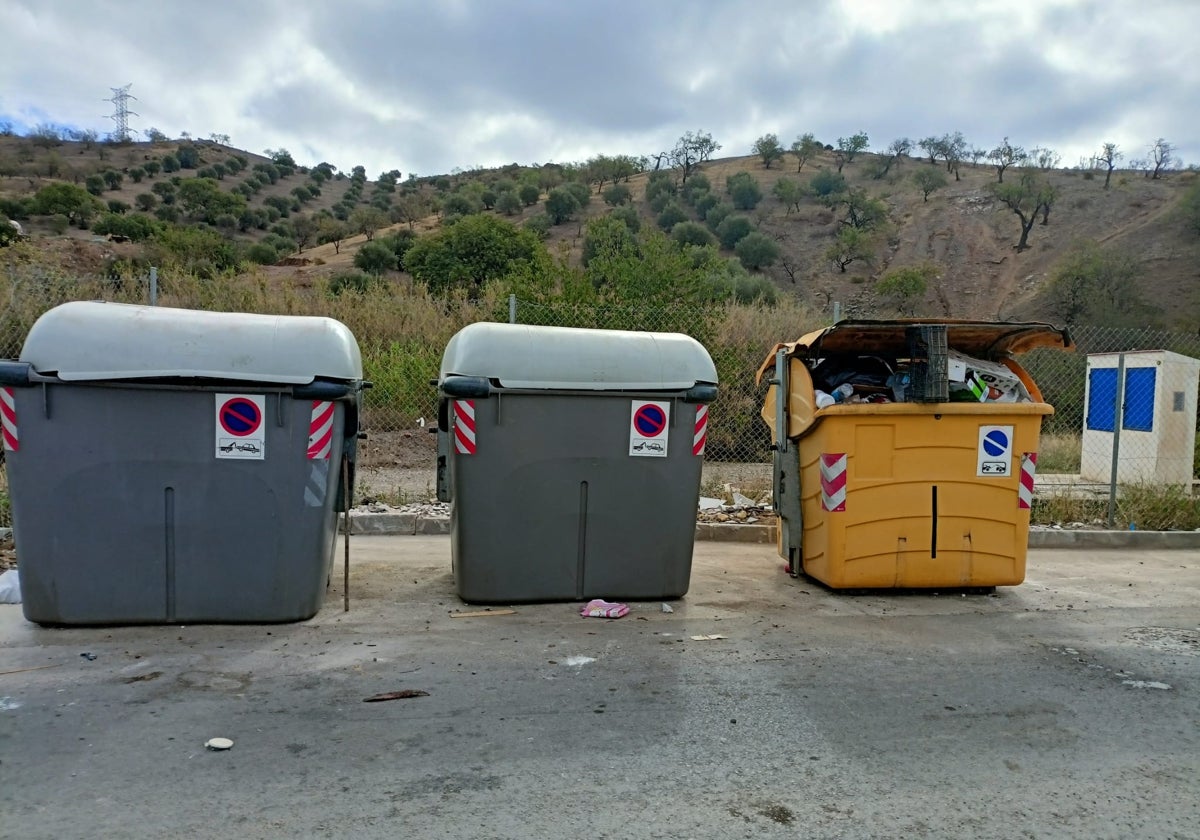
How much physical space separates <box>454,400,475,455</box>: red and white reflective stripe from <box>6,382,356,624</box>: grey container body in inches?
27.6

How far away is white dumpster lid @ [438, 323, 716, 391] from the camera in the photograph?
5129 millimetres

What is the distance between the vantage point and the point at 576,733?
3.52m

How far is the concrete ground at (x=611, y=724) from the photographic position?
287 centimetres

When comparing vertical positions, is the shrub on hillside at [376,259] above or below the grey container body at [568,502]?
above

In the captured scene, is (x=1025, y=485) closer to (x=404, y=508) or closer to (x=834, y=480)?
(x=834, y=480)

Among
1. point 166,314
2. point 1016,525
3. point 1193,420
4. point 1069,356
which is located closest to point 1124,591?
point 1016,525

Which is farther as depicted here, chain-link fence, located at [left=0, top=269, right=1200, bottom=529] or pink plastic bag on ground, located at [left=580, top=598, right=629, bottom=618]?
chain-link fence, located at [left=0, top=269, right=1200, bottom=529]

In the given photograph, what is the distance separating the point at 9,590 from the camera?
5184 mm

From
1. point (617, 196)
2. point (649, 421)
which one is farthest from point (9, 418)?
point (617, 196)

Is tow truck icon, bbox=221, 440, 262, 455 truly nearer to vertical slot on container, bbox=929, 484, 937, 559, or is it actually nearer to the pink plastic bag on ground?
the pink plastic bag on ground

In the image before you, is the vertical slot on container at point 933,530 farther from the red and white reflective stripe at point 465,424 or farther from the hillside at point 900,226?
the hillside at point 900,226

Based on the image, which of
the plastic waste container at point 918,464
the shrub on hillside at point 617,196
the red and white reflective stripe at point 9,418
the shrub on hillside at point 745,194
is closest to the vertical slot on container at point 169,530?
the red and white reflective stripe at point 9,418

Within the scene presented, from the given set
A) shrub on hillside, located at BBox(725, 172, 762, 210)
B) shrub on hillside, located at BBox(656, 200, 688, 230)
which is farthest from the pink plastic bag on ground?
shrub on hillside, located at BBox(725, 172, 762, 210)

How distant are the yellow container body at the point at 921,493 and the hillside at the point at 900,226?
28.8 m
